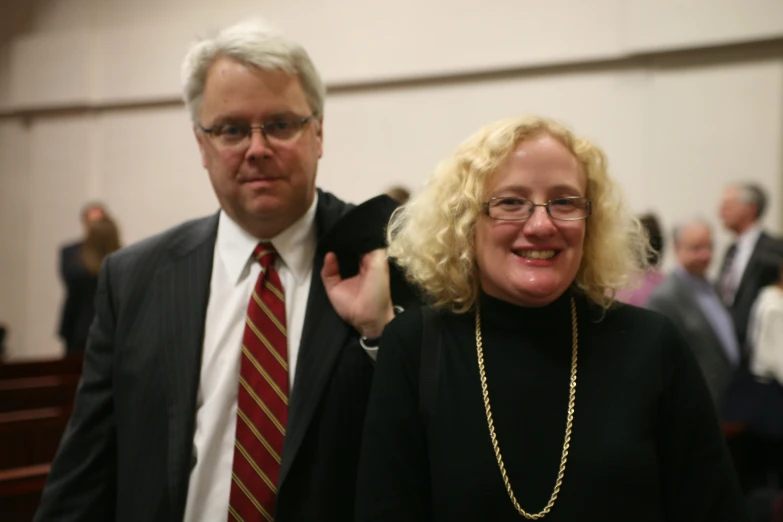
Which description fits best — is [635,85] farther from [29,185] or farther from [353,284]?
[29,185]

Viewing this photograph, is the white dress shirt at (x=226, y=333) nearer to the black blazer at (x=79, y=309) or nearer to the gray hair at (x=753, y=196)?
the black blazer at (x=79, y=309)

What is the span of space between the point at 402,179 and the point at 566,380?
6.28 metres

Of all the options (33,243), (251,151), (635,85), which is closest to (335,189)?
(635,85)

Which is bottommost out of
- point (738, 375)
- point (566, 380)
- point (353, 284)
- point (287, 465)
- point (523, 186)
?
point (738, 375)

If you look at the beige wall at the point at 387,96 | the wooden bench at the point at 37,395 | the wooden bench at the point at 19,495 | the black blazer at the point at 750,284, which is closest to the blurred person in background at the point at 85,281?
the wooden bench at the point at 37,395

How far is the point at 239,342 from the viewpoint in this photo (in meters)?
1.83

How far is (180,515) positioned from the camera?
1726 mm

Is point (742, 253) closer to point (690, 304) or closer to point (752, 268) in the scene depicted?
point (752, 268)

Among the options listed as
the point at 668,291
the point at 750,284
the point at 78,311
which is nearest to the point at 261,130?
the point at 668,291

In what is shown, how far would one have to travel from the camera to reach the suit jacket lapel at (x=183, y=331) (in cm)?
173

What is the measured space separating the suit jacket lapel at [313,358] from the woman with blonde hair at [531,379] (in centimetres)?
18

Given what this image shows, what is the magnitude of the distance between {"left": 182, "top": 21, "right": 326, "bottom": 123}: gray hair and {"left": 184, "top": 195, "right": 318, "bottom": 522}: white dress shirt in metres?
0.25

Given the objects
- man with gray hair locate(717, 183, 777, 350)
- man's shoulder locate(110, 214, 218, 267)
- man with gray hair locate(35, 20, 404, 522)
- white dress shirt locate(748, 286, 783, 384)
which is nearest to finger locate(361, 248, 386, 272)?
man with gray hair locate(35, 20, 404, 522)

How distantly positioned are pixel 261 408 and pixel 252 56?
0.71 m
